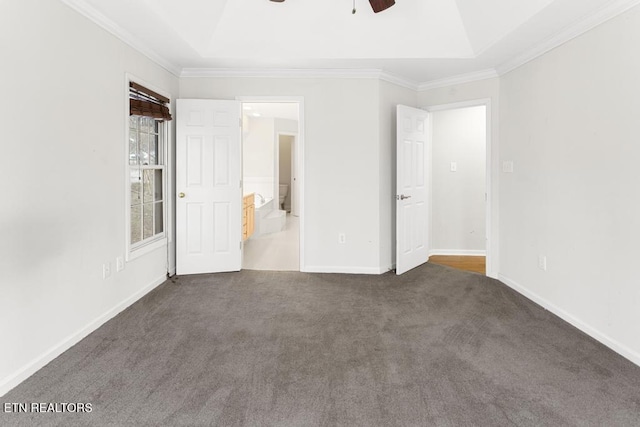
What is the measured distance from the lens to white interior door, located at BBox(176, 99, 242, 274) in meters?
4.09

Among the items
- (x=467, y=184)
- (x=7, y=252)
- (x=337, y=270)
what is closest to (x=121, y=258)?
(x=7, y=252)

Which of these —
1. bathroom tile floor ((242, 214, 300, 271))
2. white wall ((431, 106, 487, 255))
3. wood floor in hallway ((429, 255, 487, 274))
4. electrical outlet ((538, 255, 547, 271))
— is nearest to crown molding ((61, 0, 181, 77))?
bathroom tile floor ((242, 214, 300, 271))

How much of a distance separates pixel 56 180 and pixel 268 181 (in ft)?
19.0

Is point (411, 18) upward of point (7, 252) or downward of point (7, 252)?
upward

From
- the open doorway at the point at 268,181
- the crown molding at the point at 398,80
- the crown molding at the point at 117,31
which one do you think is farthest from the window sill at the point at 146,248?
the crown molding at the point at 398,80

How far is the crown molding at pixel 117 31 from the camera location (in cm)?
251

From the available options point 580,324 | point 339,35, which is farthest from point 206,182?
point 580,324

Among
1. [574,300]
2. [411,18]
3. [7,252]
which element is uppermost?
[411,18]

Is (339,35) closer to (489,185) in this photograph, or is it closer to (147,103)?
(147,103)

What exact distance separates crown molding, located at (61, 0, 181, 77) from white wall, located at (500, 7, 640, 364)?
3577 mm

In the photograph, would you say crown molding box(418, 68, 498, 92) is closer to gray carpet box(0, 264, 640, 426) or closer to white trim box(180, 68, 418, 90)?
white trim box(180, 68, 418, 90)

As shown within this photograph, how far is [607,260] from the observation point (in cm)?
257

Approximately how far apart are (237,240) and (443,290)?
7.69ft

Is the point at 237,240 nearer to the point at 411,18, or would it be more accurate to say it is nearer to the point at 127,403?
the point at 127,403
